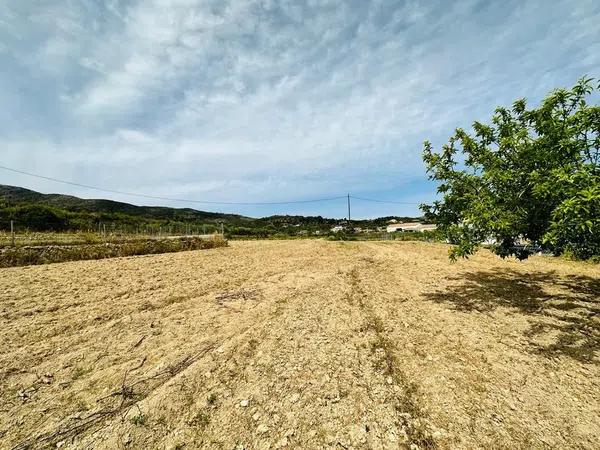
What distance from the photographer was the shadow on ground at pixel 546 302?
271 inches

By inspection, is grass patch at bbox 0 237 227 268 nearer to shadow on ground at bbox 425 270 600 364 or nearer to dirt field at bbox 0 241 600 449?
dirt field at bbox 0 241 600 449

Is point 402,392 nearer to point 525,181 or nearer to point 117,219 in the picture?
point 525,181

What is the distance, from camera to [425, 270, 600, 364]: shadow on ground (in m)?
6.87

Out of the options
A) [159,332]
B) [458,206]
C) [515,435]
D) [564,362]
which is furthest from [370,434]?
[458,206]

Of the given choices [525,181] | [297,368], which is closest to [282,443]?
[297,368]

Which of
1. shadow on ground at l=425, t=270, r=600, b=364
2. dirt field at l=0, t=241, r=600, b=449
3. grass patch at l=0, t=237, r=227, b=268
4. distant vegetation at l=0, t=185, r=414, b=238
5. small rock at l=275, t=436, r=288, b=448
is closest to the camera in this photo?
small rock at l=275, t=436, r=288, b=448

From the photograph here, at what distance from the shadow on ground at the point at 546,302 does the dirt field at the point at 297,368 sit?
0.23 ft

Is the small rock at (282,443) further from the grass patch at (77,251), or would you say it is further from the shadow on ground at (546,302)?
the grass patch at (77,251)

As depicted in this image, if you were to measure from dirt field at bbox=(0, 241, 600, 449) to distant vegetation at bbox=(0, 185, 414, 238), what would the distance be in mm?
32409

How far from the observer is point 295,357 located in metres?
6.39

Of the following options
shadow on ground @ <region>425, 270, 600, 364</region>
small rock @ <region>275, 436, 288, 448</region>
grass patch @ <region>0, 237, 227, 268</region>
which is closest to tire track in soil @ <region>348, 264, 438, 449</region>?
small rock @ <region>275, 436, 288, 448</region>

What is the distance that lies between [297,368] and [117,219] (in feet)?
311

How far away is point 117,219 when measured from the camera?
281ft

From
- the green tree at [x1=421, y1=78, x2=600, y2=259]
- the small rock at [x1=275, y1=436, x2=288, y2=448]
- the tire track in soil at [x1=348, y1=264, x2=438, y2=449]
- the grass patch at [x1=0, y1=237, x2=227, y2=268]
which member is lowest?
the small rock at [x1=275, y1=436, x2=288, y2=448]
